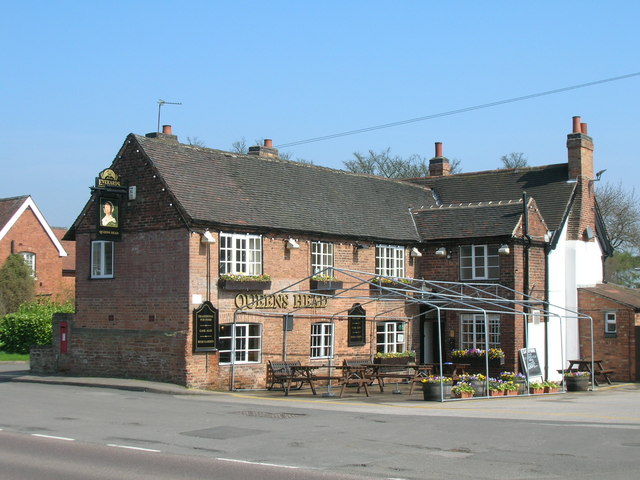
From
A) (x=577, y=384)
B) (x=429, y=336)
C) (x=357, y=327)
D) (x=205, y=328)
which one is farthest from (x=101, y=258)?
(x=577, y=384)

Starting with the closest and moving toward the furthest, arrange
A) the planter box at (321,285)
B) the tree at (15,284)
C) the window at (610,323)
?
the planter box at (321,285)
the window at (610,323)
the tree at (15,284)

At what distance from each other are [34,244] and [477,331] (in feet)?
94.6

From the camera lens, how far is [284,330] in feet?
86.4

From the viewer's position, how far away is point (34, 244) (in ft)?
162

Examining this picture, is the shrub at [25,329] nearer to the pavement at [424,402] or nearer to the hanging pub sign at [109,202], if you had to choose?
the pavement at [424,402]

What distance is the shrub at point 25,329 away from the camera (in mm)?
37531

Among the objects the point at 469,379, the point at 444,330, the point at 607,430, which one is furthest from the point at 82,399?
the point at 444,330

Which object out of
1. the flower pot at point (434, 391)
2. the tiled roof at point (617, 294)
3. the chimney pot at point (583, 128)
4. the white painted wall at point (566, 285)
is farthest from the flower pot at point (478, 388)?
the chimney pot at point (583, 128)

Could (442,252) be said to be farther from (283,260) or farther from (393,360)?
(283,260)

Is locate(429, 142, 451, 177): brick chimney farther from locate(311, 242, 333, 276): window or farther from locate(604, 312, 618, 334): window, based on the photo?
locate(311, 242, 333, 276): window

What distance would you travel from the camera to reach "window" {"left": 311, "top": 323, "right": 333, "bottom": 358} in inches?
1101

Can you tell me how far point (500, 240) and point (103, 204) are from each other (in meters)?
13.5

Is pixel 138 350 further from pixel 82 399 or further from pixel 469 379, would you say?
pixel 469 379

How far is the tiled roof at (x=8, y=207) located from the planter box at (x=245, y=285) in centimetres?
2716
